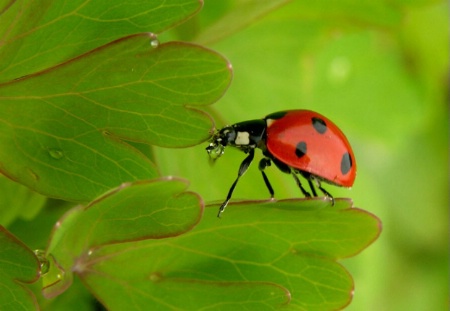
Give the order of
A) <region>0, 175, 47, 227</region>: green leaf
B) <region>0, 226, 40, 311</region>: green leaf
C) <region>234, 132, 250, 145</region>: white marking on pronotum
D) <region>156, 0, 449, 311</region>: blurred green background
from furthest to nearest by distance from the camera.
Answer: <region>156, 0, 449, 311</region>: blurred green background
<region>234, 132, 250, 145</region>: white marking on pronotum
<region>0, 175, 47, 227</region>: green leaf
<region>0, 226, 40, 311</region>: green leaf

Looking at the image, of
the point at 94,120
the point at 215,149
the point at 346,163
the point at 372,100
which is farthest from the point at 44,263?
the point at 372,100

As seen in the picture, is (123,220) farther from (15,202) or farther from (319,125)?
(319,125)

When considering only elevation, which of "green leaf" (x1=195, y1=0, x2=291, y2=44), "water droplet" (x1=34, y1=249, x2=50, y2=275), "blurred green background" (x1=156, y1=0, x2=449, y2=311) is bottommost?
"blurred green background" (x1=156, y1=0, x2=449, y2=311)

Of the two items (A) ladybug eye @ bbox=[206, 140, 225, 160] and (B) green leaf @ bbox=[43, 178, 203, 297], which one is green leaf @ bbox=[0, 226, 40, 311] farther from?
(A) ladybug eye @ bbox=[206, 140, 225, 160]

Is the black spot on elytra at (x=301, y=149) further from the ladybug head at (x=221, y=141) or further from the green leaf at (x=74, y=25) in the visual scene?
the green leaf at (x=74, y=25)

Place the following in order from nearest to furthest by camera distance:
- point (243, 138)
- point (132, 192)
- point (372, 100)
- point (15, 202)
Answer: point (132, 192), point (15, 202), point (243, 138), point (372, 100)

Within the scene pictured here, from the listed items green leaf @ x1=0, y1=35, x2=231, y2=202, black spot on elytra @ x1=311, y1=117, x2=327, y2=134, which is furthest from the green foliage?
black spot on elytra @ x1=311, y1=117, x2=327, y2=134

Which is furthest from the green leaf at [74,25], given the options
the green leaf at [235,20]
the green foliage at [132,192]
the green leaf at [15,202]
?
the green leaf at [235,20]

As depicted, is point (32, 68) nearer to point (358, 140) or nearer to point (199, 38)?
point (199, 38)
